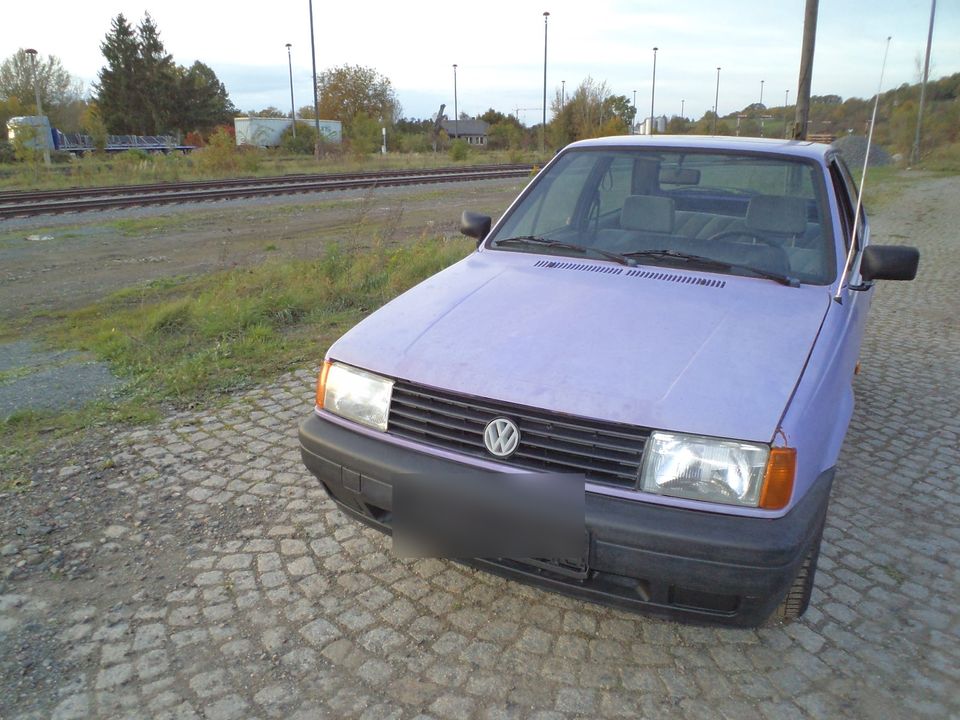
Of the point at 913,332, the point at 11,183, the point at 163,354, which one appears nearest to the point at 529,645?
the point at 163,354

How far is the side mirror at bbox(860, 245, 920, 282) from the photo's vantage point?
11.4ft

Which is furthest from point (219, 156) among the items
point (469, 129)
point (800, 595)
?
point (469, 129)

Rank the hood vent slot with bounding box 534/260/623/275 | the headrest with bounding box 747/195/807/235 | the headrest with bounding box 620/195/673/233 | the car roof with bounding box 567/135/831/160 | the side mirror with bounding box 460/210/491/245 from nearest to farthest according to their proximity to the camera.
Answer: the hood vent slot with bounding box 534/260/623/275 → the headrest with bounding box 747/195/807/235 → the headrest with bounding box 620/195/673/233 → the car roof with bounding box 567/135/831/160 → the side mirror with bounding box 460/210/491/245

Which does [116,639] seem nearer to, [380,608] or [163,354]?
[380,608]

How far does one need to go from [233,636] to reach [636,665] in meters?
1.54

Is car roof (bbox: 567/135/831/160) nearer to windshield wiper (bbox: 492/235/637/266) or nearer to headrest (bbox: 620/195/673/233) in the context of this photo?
headrest (bbox: 620/195/673/233)

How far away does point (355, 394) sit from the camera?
117 inches

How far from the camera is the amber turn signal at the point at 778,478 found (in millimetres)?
2332

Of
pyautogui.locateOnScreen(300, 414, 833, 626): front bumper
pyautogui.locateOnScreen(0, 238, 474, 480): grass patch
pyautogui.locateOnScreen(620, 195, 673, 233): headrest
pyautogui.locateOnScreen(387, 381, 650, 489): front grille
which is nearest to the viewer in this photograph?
pyautogui.locateOnScreen(300, 414, 833, 626): front bumper

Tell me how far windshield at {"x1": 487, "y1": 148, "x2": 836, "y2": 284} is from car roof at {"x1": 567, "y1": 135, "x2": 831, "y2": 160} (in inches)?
1.4

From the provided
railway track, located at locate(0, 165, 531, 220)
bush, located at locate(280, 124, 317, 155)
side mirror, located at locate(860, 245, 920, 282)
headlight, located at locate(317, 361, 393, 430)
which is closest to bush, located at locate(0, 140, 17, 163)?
bush, located at locate(280, 124, 317, 155)

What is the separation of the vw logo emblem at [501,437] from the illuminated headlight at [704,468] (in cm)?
45

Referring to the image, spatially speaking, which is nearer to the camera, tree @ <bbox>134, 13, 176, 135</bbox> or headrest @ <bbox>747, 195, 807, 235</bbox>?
headrest @ <bbox>747, 195, 807, 235</bbox>

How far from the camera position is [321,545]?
346cm
